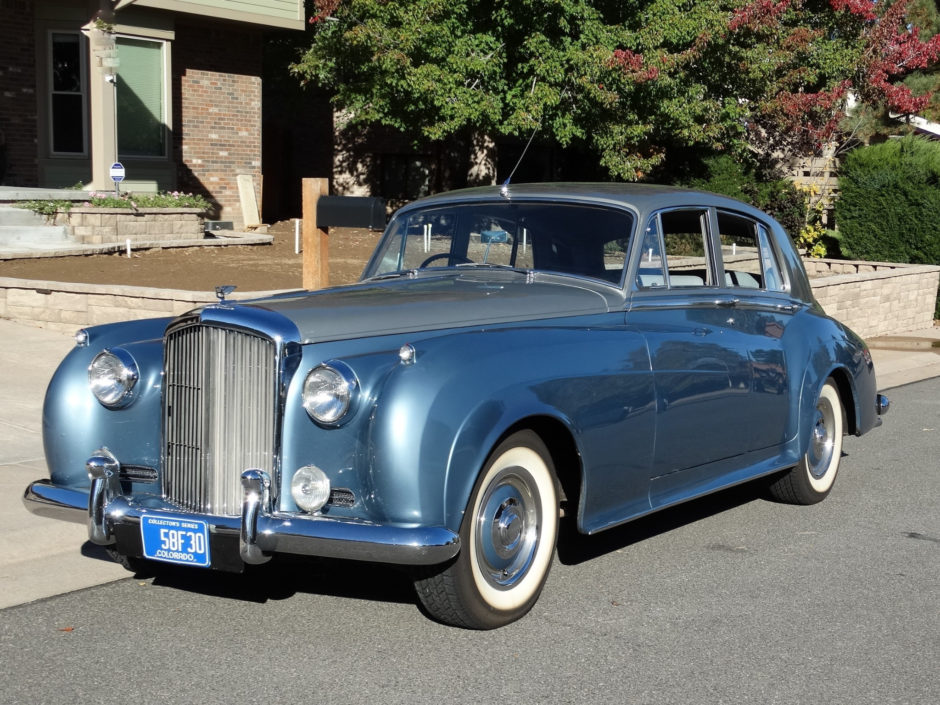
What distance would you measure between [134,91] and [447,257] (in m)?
15.1

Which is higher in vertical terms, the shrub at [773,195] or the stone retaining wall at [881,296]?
the shrub at [773,195]

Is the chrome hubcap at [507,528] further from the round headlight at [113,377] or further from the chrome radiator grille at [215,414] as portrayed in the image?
the round headlight at [113,377]

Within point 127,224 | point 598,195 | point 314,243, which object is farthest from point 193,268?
point 598,195

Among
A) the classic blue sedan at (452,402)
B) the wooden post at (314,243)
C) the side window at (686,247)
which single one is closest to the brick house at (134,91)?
the wooden post at (314,243)

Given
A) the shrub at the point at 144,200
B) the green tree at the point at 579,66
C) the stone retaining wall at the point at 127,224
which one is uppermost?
the green tree at the point at 579,66

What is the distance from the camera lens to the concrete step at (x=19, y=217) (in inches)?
637

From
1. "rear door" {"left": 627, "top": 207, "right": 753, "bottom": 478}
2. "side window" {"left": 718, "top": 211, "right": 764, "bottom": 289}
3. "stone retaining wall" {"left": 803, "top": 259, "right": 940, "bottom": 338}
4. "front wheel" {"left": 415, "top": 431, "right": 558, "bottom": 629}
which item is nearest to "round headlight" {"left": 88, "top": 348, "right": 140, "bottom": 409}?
"front wheel" {"left": 415, "top": 431, "right": 558, "bottom": 629}

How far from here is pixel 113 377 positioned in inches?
195

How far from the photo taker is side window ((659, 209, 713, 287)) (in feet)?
19.7

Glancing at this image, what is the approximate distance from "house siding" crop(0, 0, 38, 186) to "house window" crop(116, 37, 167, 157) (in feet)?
4.47

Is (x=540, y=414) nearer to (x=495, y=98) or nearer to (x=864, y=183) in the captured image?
(x=495, y=98)

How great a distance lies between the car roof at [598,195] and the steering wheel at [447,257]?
0.91ft

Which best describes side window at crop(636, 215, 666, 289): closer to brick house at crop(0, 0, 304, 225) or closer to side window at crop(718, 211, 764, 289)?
side window at crop(718, 211, 764, 289)

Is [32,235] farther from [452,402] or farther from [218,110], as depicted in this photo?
[452,402]
